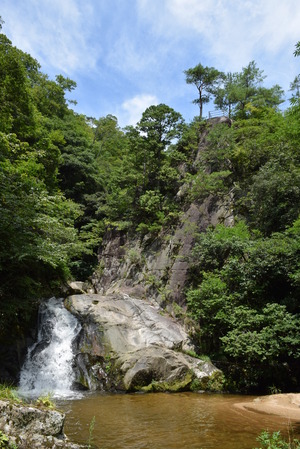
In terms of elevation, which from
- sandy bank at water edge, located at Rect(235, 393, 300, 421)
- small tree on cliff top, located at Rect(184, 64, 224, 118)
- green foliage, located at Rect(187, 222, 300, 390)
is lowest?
sandy bank at water edge, located at Rect(235, 393, 300, 421)

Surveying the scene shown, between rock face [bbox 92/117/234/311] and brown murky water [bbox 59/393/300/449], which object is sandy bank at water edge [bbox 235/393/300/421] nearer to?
brown murky water [bbox 59/393/300/449]

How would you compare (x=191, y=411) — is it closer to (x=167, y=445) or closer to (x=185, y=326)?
(x=167, y=445)

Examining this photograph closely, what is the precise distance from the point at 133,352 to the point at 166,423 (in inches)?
229

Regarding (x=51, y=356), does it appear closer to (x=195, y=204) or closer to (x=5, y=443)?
(x=5, y=443)

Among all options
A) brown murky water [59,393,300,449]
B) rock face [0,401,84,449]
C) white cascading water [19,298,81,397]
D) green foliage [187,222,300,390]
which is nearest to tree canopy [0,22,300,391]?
green foliage [187,222,300,390]

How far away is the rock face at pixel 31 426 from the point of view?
4129mm

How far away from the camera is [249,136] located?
22297mm

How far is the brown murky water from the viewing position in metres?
6.17

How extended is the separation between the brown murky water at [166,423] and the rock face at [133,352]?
4.22ft

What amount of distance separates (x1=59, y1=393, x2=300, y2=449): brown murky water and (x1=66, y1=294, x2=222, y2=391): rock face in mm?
1287

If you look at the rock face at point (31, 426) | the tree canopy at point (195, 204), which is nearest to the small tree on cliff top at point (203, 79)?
the tree canopy at point (195, 204)

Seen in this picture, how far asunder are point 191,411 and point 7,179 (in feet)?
33.7

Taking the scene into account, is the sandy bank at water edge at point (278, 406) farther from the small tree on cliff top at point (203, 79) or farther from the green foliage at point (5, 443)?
the small tree on cliff top at point (203, 79)

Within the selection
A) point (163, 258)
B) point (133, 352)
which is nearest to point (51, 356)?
point (133, 352)
